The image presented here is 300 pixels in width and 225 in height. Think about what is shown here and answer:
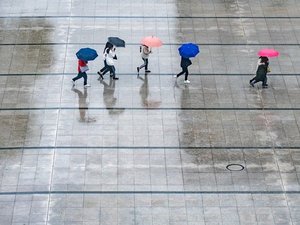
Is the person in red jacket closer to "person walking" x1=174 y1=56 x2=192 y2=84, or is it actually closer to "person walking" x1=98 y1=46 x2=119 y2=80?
"person walking" x1=98 y1=46 x2=119 y2=80

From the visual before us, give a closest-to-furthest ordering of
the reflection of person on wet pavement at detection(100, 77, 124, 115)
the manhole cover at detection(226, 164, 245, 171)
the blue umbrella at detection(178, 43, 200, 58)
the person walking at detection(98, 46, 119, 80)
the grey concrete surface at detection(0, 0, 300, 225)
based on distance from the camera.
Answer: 1. the grey concrete surface at detection(0, 0, 300, 225)
2. the manhole cover at detection(226, 164, 245, 171)
3. the reflection of person on wet pavement at detection(100, 77, 124, 115)
4. the blue umbrella at detection(178, 43, 200, 58)
5. the person walking at detection(98, 46, 119, 80)

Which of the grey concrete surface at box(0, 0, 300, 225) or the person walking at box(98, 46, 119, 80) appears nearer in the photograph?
the grey concrete surface at box(0, 0, 300, 225)

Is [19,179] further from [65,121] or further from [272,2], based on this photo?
[272,2]

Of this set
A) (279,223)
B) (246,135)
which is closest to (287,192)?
(279,223)

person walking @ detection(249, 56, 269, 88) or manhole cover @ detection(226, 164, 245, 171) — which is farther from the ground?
person walking @ detection(249, 56, 269, 88)

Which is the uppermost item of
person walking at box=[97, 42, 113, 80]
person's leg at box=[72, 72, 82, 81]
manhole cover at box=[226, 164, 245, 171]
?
person walking at box=[97, 42, 113, 80]

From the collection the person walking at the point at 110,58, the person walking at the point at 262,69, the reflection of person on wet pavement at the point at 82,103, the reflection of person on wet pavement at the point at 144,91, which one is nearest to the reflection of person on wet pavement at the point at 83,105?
the reflection of person on wet pavement at the point at 82,103

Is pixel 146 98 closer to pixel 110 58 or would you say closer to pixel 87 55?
pixel 110 58

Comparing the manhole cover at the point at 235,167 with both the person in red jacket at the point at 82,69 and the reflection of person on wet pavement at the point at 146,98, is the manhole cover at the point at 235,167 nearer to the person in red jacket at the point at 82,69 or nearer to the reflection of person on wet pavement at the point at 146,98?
the reflection of person on wet pavement at the point at 146,98

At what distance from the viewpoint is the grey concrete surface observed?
69.6 feet

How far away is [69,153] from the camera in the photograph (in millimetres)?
23156

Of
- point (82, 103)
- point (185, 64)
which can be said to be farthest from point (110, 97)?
point (185, 64)

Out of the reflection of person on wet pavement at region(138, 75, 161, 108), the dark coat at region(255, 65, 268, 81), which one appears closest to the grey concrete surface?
the reflection of person on wet pavement at region(138, 75, 161, 108)

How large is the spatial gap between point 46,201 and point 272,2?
14.6 m
